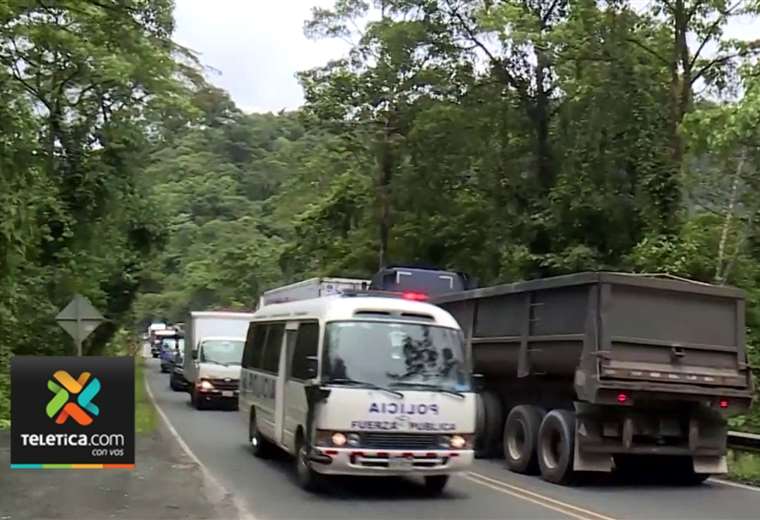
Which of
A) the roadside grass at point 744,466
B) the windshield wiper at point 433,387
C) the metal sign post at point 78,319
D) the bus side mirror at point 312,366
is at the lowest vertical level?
the roadside grass at point 744,466

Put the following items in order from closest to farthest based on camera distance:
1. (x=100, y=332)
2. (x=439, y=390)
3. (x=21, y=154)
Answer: (x=439, y=390) → (x=21, y=154) → (x=100, y=332)

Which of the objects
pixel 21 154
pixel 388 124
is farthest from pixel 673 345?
pixel 388 124

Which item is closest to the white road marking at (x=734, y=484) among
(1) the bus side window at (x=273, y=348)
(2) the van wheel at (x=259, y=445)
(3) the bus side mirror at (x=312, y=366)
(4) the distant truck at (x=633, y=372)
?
(4) the distant truck at (x=633, y=372)

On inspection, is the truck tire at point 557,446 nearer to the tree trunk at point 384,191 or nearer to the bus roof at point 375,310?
the bus roof at point 375,310

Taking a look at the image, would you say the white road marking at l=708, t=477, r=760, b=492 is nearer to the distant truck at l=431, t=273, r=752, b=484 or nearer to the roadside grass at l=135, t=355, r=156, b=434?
the distant truck at l=431, t=273, r=752, b=484

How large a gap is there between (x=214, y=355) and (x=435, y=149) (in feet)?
29.6

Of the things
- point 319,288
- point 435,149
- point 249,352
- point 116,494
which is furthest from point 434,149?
point 116,494

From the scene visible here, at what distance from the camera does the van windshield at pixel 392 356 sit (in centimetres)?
1193

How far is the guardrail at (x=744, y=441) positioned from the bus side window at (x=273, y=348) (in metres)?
7.03

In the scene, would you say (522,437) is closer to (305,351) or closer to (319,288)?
(305,351)

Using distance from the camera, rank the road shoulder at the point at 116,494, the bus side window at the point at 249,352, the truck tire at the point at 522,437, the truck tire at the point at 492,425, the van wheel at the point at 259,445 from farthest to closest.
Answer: the bus side window at the point at 249,352 → the truck tire at the point at 492,425 → the van wheel at the point at 259,445 → the truck tire at the point at 522,437 → the road shoulder at the point at 116,494

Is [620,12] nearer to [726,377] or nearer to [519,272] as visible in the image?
[519,272]

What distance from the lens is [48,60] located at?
90.5ft

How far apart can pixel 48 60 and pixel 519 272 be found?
552 inches
